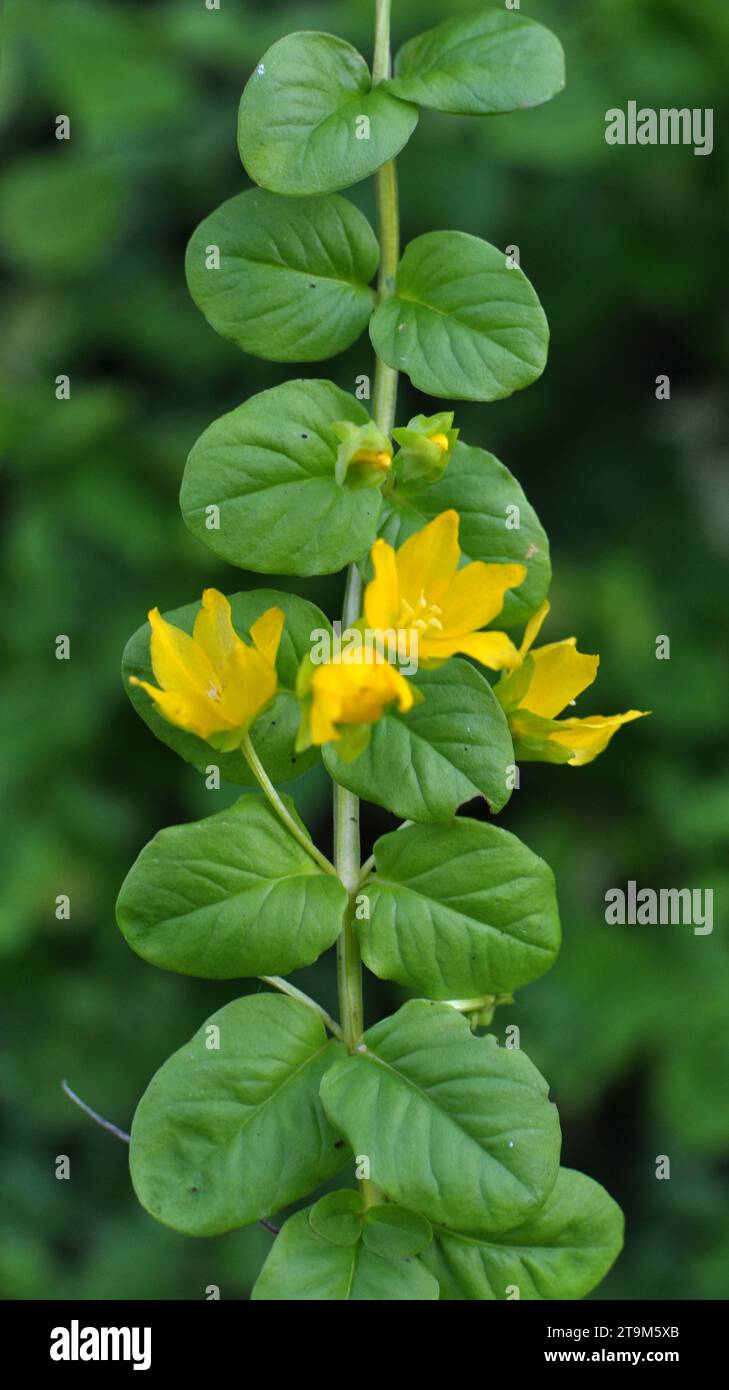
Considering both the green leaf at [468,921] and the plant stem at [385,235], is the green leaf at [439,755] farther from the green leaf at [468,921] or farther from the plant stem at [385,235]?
the plant stem at [385,235]

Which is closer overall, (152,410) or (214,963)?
(214,963)

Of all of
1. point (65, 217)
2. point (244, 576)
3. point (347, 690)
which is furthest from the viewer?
point (65, 217)

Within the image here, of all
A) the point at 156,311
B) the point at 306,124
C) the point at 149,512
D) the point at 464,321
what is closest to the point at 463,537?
the point at 464,321

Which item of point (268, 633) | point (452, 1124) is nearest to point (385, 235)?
point (268, 633)

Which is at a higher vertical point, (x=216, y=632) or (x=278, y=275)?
(x=278, y=275)

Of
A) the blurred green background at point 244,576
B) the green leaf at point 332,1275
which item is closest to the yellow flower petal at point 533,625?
the green leaf at point 332,1275

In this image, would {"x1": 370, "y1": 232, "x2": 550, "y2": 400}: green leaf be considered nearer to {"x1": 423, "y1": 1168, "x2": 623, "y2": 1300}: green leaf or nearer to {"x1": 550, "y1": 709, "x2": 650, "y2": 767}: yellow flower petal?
{"x1": 550, "y1": 709, "x2": 650, "y2": 767}: yellow flower petal

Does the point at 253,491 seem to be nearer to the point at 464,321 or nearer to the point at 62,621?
the point at 464,321

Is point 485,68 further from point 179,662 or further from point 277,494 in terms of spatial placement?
point 179,662
